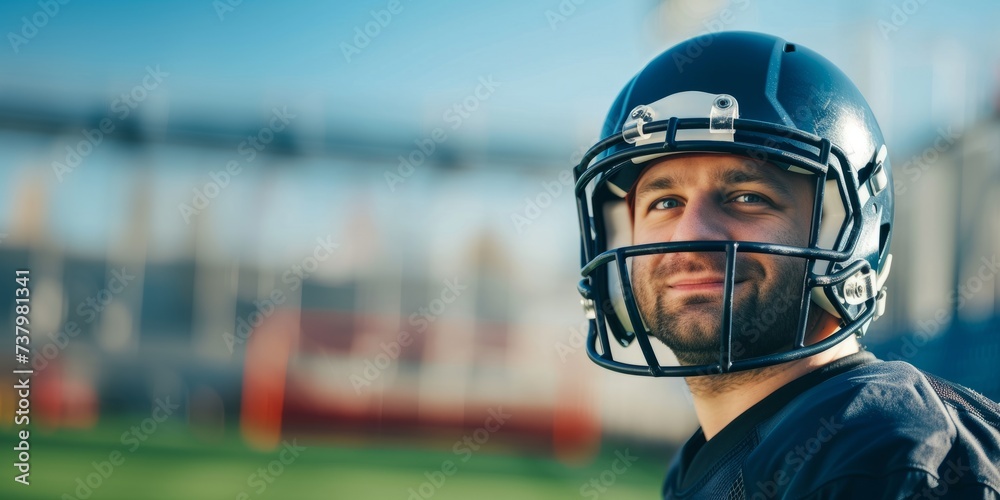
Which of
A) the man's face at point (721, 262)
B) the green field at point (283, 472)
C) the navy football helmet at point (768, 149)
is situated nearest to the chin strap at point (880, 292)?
the navy football helmet at point (768, 149)

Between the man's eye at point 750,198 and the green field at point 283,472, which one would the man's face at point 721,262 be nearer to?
the man's eye at point 750,198

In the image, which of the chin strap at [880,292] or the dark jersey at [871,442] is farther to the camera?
the chin strap at [880,292]

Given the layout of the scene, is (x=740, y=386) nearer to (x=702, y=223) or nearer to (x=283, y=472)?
(x=702, y=223)

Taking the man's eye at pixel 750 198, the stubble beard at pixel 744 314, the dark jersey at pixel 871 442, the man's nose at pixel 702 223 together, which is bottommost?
the dark jersey at pixel 871 442

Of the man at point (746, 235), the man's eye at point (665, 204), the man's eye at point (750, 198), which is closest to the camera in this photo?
the man at point (746, 235)

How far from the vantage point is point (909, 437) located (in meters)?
1.25

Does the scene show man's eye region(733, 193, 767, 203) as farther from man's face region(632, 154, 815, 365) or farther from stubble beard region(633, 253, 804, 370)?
stubble beard region(633, 253, 804, 370)

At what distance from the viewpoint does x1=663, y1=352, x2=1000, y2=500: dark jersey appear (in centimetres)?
121

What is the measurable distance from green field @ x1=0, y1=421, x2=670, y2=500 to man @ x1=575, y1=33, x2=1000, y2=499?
5.53 metres

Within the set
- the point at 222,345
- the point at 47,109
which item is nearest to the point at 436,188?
the point at 222,345

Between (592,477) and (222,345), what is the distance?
716 cm

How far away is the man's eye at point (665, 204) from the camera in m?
1.94

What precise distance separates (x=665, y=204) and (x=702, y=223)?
0.54ft

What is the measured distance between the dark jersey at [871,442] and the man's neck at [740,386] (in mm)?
107
